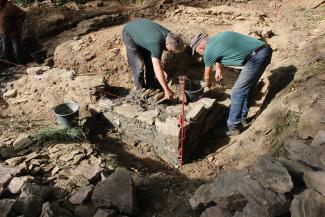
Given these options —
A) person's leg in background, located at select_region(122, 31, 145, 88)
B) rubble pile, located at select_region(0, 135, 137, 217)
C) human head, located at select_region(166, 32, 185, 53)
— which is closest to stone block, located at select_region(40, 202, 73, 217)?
rubble pile, located at select_region(0, 135, 137, 217)

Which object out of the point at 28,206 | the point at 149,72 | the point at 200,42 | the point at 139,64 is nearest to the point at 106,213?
the point at 28,206

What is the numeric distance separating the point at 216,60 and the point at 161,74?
80 centimetres

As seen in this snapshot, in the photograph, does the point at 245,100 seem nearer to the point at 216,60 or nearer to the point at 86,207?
the point at 216,60

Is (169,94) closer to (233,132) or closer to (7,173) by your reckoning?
(233,132)

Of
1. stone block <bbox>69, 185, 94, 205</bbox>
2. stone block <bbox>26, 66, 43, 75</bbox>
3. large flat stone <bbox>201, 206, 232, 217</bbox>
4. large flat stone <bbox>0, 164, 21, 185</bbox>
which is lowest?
stone block <bbox>26, 66, 43, 75</bbox>

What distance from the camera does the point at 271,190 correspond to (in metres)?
3.23

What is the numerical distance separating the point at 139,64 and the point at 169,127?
4.32 ft

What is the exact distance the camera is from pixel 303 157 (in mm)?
3715

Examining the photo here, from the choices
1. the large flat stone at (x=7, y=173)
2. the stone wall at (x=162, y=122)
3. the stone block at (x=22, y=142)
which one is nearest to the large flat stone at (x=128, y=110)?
the stone wall at (x=162, y=122)

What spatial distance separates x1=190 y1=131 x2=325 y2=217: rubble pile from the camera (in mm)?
3062

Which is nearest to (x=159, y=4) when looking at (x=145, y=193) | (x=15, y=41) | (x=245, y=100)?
(x=15, y=41)

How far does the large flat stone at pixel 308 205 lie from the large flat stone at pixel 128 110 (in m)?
3.04

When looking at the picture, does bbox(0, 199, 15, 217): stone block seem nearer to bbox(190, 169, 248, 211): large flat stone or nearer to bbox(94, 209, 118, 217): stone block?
bbox(94, 209, 118, 217): stone block

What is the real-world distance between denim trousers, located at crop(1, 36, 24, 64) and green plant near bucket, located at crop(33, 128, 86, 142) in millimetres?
2489
